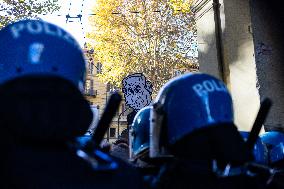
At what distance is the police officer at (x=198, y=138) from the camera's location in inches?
63.2

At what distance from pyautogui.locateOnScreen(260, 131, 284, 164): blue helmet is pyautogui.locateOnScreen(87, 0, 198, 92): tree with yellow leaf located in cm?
1797

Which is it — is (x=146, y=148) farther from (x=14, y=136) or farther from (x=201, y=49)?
(x=201, y=49)

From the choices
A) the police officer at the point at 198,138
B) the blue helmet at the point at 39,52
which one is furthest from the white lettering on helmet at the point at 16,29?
the police officer at the point at 198,138

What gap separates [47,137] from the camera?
1.36 meters

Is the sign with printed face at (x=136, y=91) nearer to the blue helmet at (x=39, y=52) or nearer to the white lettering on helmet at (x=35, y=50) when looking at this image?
the blue helmet at (x=39, y=52)

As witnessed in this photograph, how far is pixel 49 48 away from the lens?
174 cm

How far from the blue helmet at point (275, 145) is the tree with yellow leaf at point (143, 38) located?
18.0 m

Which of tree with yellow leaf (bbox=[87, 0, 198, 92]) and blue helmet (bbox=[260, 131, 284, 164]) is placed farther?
tree with yellow leaf (bbox=[87, 0, 198, 92])

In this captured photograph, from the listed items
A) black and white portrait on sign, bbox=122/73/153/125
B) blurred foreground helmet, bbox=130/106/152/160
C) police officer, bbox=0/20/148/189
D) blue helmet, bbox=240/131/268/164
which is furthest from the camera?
black and white portrait on sign, bbox=122/73/153/125

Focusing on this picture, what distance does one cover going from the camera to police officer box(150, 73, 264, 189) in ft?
5.27

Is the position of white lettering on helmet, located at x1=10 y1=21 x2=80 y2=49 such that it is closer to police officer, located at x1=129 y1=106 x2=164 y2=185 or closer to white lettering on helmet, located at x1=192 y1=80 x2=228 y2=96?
white lettering on helmet, located at x1=192 y1=80 x2=228 y2=96

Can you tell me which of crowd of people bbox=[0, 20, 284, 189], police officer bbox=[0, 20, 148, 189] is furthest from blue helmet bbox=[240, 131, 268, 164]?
police officer bbox=[0, 20, 148, 189]

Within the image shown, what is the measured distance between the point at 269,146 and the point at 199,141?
1.99 m

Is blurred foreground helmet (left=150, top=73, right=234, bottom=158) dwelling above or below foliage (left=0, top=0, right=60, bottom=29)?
below
